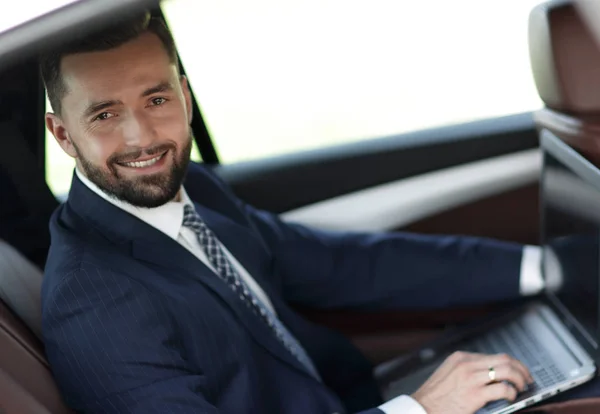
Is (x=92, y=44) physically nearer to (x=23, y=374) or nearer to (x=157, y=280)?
(x=157, y=280)

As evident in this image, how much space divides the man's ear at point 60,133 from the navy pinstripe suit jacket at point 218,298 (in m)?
0.08

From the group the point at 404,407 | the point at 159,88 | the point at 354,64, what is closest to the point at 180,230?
the point at 159,88

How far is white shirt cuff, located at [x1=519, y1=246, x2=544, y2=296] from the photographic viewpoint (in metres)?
1.86

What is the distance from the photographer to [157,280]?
1431mm

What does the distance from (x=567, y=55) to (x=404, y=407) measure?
0.67 meters

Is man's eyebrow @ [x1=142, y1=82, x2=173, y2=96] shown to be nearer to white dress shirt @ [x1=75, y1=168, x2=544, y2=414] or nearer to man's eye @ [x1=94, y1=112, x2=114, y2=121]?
man's eye @ [x1=94, y1=112, x2=114, y2=121]

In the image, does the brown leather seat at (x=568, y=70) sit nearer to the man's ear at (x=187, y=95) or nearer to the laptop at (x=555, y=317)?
the laptop at (x=555, y=317)

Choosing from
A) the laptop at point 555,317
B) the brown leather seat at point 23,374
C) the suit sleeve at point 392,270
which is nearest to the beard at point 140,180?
the brown leather seat at point 23,374

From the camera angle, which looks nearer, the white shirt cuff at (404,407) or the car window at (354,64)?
the white shirt cuff at (404,407)

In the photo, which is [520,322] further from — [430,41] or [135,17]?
[430,41]

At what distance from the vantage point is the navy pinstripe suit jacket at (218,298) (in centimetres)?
132

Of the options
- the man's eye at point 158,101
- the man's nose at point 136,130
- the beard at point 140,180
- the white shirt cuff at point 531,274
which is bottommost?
the white shirt cuff at point 531,274

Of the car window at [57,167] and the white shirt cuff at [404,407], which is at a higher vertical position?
the car window at [57,167]

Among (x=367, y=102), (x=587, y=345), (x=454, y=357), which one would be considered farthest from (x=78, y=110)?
(x=367, y=102)
